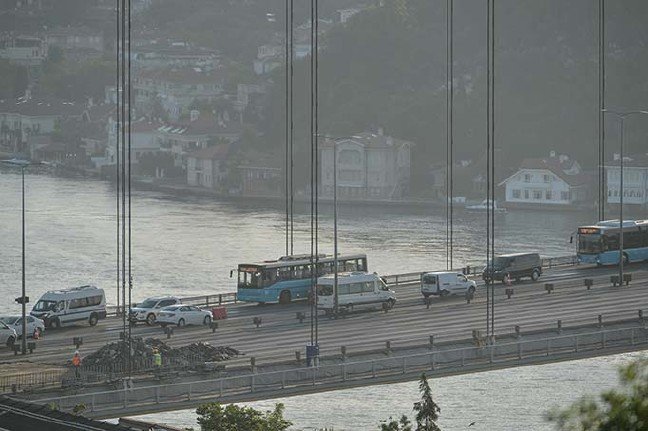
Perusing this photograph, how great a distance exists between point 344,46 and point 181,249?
36861mm

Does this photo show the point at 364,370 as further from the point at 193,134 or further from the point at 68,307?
the point at 193,134

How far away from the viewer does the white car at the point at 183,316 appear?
28933mm

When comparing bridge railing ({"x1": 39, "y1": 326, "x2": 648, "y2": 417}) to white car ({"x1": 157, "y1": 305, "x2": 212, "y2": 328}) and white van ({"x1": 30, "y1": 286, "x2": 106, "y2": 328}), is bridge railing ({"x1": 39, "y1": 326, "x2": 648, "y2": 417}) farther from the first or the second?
white van ({"x1": 30, "y1": 286, "x2": 106, "y2": 328})

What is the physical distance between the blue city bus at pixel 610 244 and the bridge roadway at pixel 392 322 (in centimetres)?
154

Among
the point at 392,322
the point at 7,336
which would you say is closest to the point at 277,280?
the point at 392,322

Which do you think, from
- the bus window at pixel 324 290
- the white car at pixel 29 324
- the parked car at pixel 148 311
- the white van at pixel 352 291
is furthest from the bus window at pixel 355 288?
the white car at pixel 29 324

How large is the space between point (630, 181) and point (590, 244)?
31.6 meters

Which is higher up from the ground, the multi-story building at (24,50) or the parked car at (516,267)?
the multi-story building at (24,50)

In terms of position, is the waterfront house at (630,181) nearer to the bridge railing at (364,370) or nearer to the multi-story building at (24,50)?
the bridge railing at (364,370)

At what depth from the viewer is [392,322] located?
29.4 m

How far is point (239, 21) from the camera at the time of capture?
113500 mm

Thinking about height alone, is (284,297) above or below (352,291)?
below

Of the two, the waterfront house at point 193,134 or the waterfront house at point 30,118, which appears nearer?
the waterfront house at point 193,134

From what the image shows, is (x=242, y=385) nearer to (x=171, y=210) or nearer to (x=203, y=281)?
(x=203, y=281)
